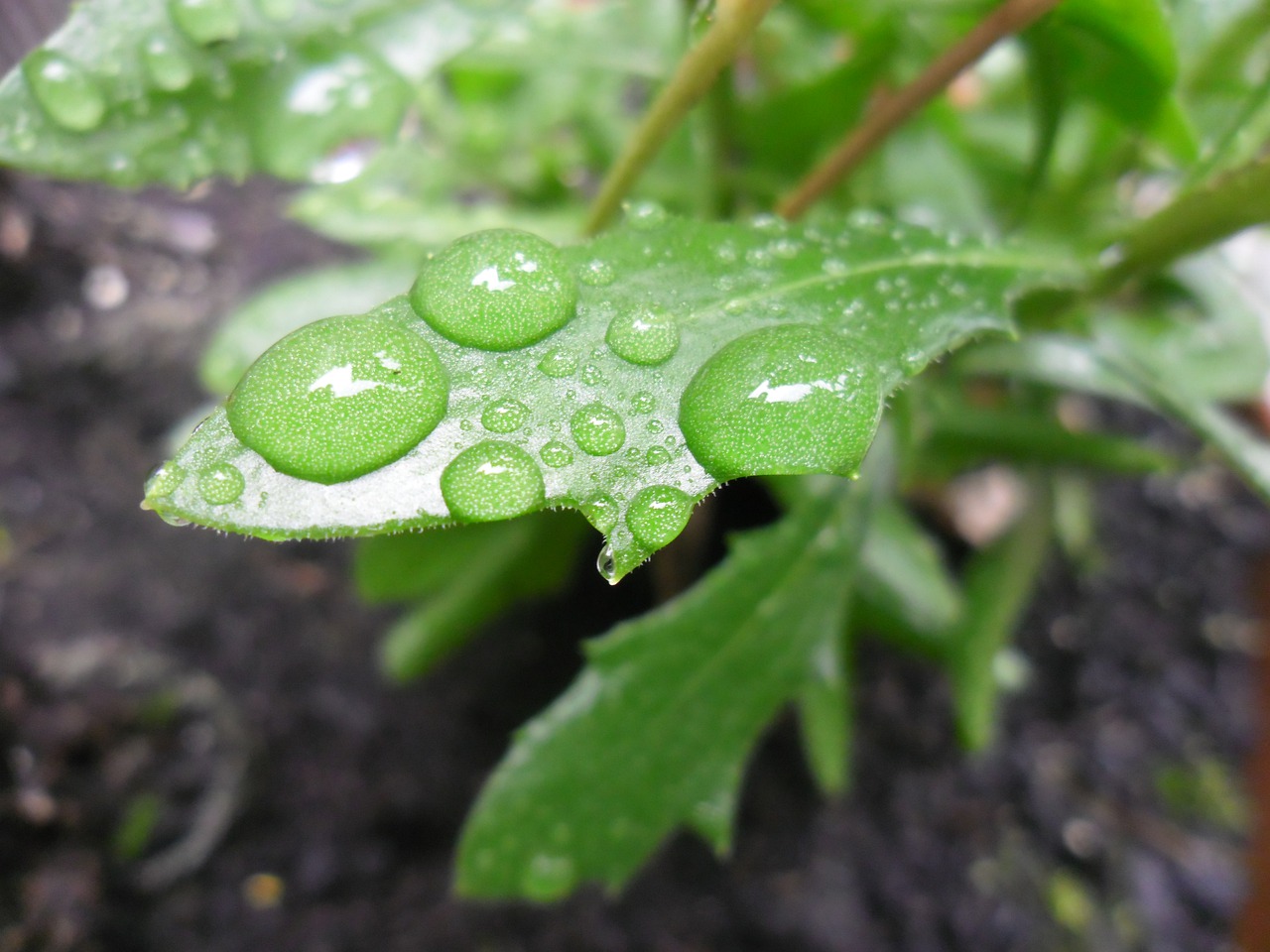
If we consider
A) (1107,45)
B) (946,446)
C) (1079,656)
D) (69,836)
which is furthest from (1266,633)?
(69,836)

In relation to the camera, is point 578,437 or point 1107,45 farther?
point 1107,45

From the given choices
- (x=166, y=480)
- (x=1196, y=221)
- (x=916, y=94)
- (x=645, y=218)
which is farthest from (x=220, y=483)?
(x=1196, y=221)

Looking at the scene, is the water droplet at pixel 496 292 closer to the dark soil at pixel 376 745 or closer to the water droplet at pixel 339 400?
the water droplet at pixel 339 400

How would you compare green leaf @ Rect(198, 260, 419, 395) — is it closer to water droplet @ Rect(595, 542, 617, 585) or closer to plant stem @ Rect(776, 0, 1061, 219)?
plant stem @ Rect(776, 0, 1061, 219)

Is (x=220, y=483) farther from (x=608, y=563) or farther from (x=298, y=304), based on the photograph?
(x=298, y=304)

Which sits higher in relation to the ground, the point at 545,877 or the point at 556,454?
the point at 556,454

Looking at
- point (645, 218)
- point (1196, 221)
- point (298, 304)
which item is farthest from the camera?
point (298, 304)

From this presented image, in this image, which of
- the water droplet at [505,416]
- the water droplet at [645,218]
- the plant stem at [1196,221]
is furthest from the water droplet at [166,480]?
the plant stem at [1196,221]

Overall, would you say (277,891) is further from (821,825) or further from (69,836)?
(821,825)
